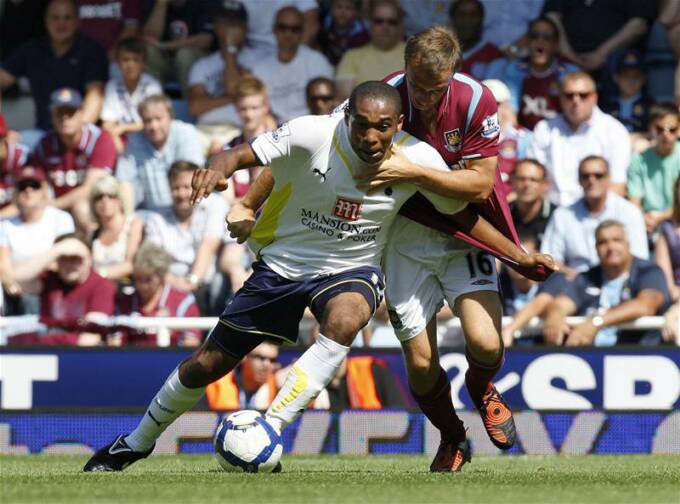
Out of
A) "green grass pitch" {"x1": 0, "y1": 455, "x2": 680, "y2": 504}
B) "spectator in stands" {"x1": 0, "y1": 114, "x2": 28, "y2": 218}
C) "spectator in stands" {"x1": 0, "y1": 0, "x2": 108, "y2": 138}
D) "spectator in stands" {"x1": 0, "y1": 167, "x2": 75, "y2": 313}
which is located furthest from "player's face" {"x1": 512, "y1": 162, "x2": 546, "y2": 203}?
"spectator in stands" {"x1": 0, "y1": 114, "x2": 28, "y2": 218}

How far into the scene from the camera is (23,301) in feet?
41.3

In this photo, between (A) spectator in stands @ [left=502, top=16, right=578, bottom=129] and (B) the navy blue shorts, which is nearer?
(B) the navy blue shorts

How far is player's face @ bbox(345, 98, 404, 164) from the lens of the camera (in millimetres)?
6855

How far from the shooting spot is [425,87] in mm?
7266

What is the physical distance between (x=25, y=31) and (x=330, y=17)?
355cm

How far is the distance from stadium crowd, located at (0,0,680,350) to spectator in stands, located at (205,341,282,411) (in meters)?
0.02

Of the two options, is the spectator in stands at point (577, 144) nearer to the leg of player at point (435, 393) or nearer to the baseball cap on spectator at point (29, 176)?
the baseball cap on spectator at point (29, 176)

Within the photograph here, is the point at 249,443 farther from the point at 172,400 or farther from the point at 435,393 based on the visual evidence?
the point at 435,393

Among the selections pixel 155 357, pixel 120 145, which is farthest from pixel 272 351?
pixel 120 145

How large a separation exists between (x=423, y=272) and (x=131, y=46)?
743 centimetres

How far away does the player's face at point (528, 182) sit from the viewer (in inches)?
492

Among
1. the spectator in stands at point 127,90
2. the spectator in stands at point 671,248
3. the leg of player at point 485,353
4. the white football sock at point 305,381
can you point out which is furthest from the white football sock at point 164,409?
the spectator in stands at point 127,90

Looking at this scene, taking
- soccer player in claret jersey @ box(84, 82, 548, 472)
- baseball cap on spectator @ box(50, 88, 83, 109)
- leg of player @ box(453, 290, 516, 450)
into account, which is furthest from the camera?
baseball cap on spectator @ box(50, 88, 83, 109)

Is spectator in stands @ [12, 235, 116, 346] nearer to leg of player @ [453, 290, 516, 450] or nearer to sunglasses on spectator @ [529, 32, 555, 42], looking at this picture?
leg of player @ [453, 290, 516, 450]
